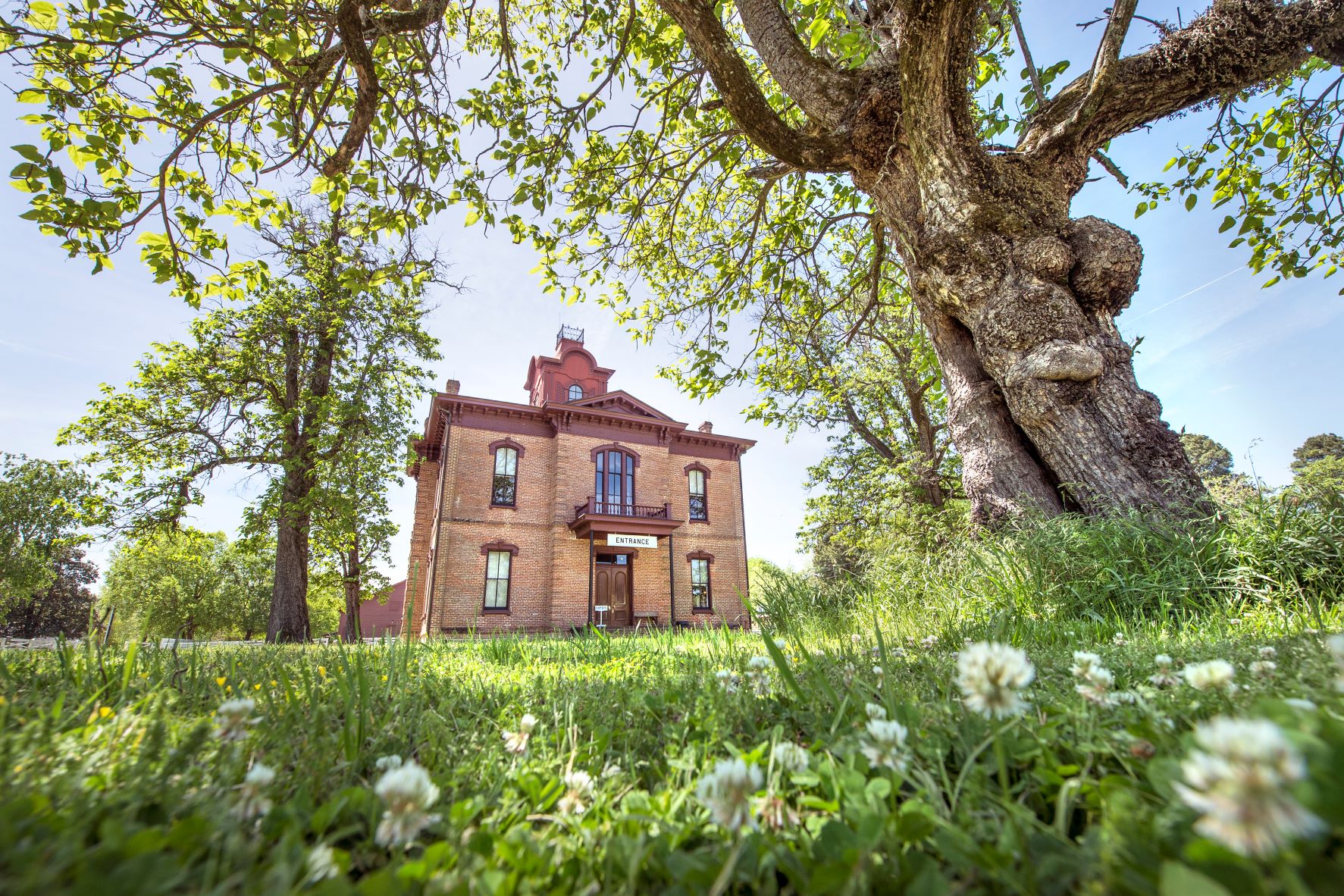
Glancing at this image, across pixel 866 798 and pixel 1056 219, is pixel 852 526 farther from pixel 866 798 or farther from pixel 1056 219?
pixel 866 798

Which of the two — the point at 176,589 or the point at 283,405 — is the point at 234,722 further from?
the point at 176,589

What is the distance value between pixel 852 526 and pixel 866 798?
14.1 m

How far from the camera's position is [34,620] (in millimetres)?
31469

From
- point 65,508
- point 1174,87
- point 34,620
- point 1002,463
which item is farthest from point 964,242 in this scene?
point 34,620

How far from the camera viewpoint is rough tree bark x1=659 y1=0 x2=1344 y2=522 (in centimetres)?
395

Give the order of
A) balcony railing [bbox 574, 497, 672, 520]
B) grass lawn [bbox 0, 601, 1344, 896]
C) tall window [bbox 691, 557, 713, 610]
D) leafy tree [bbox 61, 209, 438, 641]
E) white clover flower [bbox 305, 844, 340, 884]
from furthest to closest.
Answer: tall window [bbox 691, 557, 713, 610], balcony railing [bbox 574, 497, 672, 520], leafy tree [bbox 61, 209, 438, 641], white clover flower [bbox 305, 844, 340, 884], grass lawn [bbox 0, 601, 1344, 896]

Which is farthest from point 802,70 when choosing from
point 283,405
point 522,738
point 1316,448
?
point 1316,448

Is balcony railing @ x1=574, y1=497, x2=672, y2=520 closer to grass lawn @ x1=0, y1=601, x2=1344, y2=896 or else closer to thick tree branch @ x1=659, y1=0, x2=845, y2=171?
thick tree branch @ x1=659, y1=0, x2=845, y2=171

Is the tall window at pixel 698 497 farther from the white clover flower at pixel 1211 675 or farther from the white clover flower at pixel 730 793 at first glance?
the white clover flower at pixel 730 793

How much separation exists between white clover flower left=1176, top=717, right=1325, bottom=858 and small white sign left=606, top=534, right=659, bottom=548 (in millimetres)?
17842

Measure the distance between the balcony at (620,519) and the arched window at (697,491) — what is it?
1540mm

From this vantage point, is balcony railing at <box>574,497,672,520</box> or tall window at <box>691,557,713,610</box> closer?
balcony railing at <box>574,497,672,520</box>

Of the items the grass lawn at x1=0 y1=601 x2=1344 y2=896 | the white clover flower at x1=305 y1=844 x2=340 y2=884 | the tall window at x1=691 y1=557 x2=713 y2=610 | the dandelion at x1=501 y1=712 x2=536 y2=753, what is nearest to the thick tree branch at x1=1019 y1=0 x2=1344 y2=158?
the grass lawn at x1=0 y1=601 x2=1344 y2=896

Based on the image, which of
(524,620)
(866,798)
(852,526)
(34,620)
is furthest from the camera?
(34,620)
